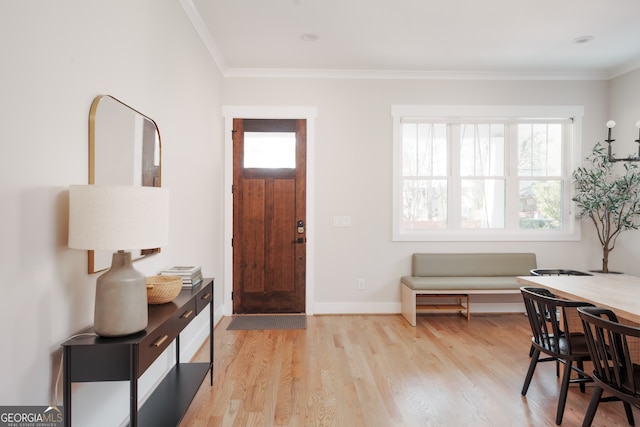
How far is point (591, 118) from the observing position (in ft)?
14.8

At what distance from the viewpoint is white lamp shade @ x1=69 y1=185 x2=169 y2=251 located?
1.34 metres

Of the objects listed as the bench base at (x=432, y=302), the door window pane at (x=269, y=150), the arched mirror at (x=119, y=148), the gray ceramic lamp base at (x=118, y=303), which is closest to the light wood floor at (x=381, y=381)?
the bench base at (x=432, y=302)

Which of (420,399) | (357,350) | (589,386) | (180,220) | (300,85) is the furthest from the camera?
(300,85)

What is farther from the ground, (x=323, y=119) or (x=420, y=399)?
(x=323, y=119)

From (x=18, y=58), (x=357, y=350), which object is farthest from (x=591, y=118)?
Answer: (x=18, y=58)

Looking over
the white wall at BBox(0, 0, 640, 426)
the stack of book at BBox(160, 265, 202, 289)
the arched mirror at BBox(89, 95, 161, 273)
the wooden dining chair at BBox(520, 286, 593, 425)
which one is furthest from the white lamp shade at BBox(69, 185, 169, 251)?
the wooden dining chair at BBox(520, 286, 593, 425)

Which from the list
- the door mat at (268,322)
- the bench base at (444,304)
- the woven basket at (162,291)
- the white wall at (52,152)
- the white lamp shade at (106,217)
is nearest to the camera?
the white wall at (52,152)

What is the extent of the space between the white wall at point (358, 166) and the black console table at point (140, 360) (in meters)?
2.38

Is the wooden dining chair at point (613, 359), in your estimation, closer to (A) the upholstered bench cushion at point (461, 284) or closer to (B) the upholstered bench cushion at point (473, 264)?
(A) the upholstered bench cushion at point (461, 284)

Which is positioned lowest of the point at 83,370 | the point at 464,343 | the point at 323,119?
the point at 464,343

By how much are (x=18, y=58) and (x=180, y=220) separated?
176cm

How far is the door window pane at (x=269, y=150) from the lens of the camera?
440cm

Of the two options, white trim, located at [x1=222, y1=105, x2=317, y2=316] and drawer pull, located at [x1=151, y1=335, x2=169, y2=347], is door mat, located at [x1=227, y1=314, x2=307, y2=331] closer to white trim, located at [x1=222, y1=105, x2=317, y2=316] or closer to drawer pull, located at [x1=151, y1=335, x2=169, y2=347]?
white trim, located at [x1=222, y1=105, x2=317, y2=316]

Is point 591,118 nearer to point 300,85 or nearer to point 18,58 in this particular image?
point 300,85
